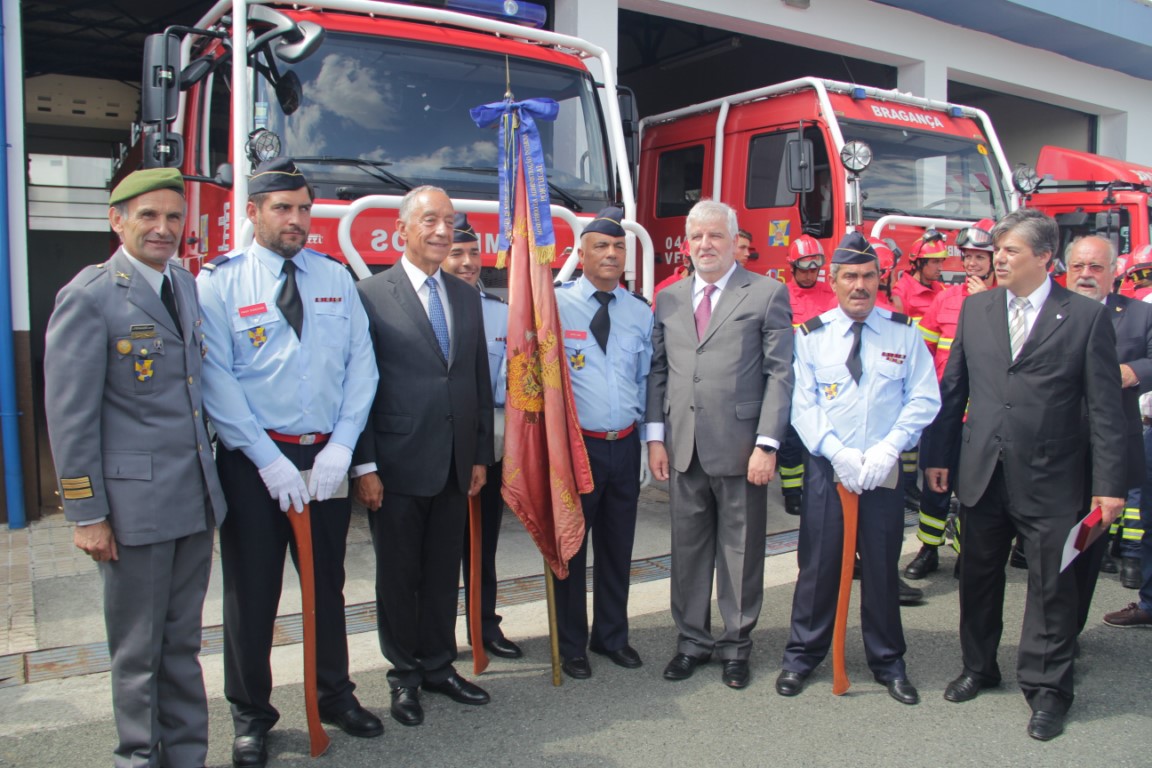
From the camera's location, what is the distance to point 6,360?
5758mm

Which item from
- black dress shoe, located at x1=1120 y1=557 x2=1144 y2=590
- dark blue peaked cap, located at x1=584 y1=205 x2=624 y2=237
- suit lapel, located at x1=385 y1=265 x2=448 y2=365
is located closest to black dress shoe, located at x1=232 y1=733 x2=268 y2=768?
suit lapel, located at x1=385 y1=265 x2=448 y2=365


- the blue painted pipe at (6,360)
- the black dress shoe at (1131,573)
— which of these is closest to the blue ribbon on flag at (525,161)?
the blue painted pipe at (6,360)

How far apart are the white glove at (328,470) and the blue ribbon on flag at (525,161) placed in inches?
45.6

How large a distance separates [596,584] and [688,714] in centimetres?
73

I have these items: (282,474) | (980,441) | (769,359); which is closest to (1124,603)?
(980,441)

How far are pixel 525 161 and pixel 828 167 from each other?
406 cm

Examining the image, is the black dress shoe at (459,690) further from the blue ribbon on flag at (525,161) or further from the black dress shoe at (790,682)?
the blue ribbon on flag at (525,161)

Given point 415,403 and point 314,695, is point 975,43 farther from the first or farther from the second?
point 314,695

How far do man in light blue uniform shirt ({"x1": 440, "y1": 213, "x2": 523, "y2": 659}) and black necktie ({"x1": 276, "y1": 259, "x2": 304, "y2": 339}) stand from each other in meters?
0.93

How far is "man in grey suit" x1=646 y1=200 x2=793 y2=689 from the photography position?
3891mm

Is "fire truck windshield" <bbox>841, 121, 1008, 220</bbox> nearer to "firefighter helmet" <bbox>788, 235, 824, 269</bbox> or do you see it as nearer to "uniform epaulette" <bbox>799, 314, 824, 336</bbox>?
"firefighter helmet" <bbox>788, 235, 824, 269</bbox>

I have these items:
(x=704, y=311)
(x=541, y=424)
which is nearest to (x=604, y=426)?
(x=541, y=424)

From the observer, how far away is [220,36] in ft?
15.6

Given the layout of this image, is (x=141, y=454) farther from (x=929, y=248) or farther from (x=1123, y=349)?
(x=929, y=248)
